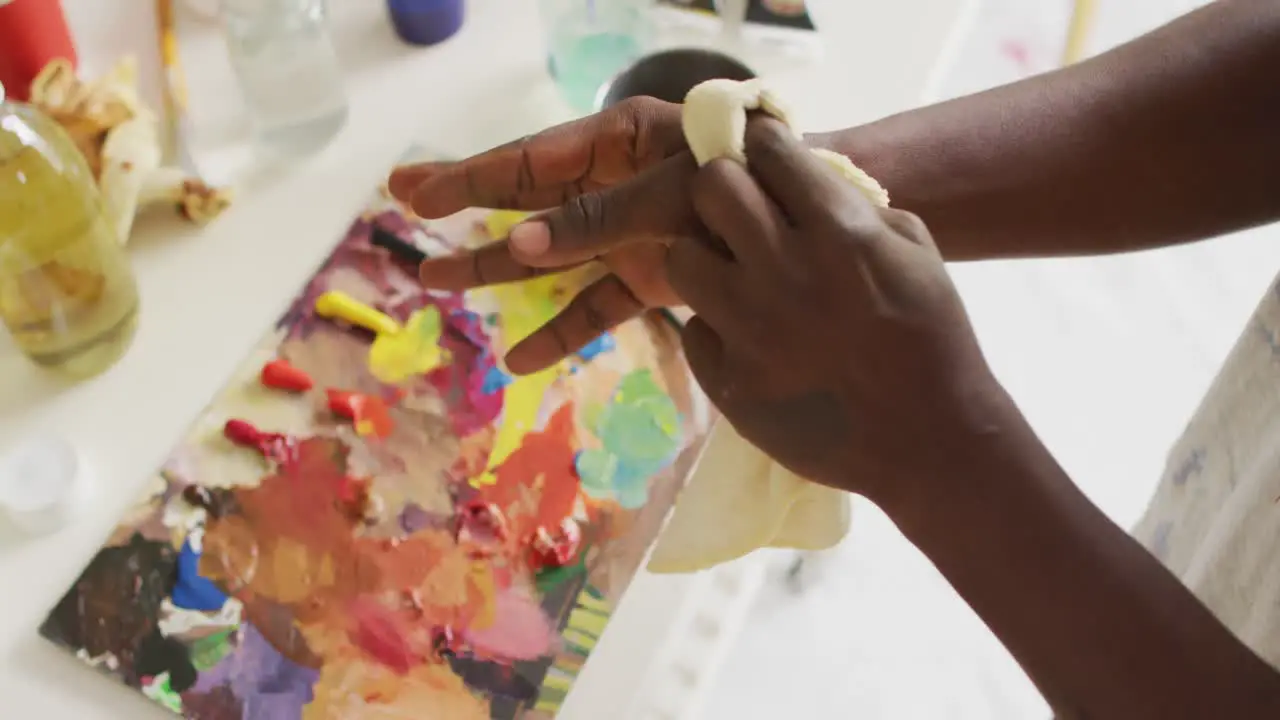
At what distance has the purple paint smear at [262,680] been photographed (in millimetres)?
534

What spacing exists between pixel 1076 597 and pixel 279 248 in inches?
19.7

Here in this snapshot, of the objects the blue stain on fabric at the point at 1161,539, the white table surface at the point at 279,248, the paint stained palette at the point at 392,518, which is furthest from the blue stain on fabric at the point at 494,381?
the blue stain on fabric at the point at 1161,539

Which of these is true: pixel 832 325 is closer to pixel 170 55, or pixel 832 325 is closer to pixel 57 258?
pixel 57 258

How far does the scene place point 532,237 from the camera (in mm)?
478

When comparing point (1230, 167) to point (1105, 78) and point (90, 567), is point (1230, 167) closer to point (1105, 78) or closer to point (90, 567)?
point (1105, 78)

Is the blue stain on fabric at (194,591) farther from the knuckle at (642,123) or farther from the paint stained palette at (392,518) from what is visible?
the knuckle at (642,123)

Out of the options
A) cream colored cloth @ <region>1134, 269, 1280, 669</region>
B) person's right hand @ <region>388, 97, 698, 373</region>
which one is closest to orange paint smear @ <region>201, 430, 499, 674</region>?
person's right hand @ <region>388, 97, 698, 373</region>

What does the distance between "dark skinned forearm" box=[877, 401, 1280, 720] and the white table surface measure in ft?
0.70

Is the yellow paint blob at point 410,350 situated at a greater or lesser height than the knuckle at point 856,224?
lesser

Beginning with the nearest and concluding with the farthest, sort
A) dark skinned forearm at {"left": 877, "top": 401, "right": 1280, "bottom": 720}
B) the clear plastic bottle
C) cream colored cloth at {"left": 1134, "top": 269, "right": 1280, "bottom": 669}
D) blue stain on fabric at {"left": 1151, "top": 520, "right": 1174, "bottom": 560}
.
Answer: dark skinned forearm at {"left": 877, "top": 401, "right": 1280, "bottom": 720}, cream colored cloth at {"left": 1134, "top": 269, "right": 1280, "bottom": 669}, blue stain on fabric at {"left": 1151, "top": 520, "right": 1174, "bottom": 560}, the clear plastic bottle

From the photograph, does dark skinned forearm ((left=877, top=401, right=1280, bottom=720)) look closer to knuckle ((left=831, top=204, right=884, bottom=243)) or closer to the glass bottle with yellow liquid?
knuckle ((left=831, top=204, right=884, bottom=243))

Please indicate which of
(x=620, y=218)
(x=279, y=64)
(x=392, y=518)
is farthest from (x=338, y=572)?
(x=279, y=64)

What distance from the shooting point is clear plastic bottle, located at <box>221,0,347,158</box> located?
0.73 metres

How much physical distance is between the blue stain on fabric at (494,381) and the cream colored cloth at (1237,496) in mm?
374
